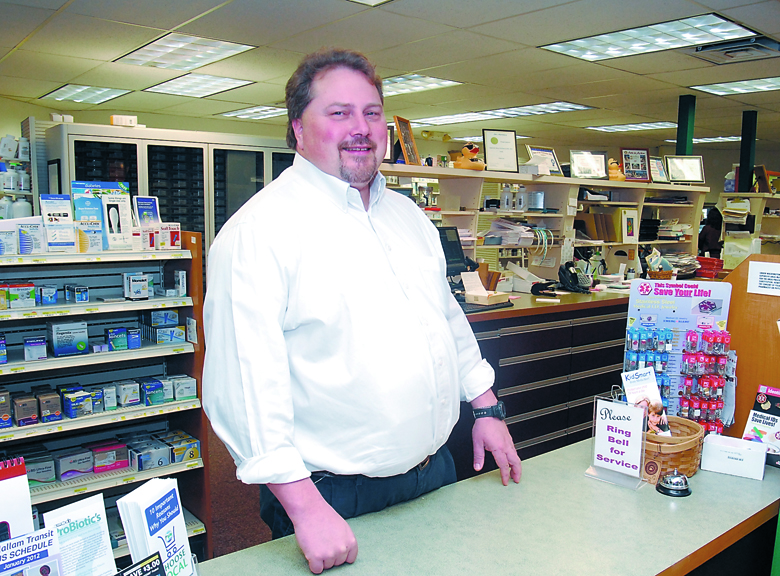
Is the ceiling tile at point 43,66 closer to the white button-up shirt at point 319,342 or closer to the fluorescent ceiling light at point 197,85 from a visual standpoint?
the fluorescent ceiling light at point 197,85

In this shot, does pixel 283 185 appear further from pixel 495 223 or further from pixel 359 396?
pixel 495 223

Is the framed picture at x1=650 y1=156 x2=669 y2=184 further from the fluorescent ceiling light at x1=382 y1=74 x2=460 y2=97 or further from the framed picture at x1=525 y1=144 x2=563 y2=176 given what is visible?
the fluorescent ceiling light at x1=382 y1=74 x2=460 y2=97

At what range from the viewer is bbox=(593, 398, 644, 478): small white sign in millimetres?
1473

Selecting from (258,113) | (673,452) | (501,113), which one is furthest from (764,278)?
(258,113)

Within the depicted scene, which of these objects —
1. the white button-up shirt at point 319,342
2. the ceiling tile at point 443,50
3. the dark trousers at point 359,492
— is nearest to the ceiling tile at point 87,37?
the ceiling tile at point 443,50

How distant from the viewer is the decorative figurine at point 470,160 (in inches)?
163

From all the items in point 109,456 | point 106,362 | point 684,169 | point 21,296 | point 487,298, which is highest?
point 684,169

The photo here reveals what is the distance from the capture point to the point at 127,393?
2.75 m

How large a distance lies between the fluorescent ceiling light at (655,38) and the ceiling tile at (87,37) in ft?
12.7

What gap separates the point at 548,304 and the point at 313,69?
2683 millimetres

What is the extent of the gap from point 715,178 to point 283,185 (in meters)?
15.7

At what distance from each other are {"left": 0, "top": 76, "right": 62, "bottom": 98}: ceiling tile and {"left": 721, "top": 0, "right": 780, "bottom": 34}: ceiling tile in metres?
7.42

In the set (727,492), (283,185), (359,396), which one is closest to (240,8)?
(283,185)

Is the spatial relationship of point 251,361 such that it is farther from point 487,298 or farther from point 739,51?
point 739,51
